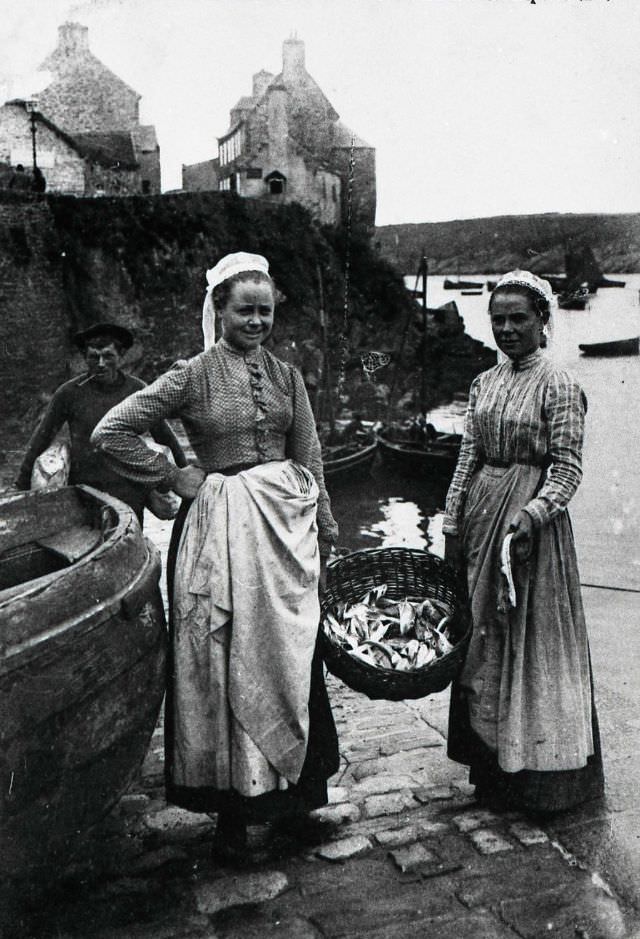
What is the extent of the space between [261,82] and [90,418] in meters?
38.1

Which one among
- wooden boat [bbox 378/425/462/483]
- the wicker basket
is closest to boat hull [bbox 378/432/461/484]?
wooden boat [bbox 378/425/462/483]

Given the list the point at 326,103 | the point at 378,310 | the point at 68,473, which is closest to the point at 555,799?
the point at 68,473

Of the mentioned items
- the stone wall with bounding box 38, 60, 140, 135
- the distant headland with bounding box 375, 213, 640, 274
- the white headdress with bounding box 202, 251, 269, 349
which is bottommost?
the white headdress with bounding box 202, 251, 269, 349

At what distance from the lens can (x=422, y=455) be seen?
2297 centimetres

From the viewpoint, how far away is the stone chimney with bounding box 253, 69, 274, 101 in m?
38.1

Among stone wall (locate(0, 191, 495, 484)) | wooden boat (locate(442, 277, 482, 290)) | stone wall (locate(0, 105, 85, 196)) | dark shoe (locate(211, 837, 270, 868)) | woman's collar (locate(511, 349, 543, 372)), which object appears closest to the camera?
dark shoe (locate(211, 837, 270, 868))

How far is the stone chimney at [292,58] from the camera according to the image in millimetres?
38375

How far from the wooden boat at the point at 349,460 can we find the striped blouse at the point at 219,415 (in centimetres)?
1828

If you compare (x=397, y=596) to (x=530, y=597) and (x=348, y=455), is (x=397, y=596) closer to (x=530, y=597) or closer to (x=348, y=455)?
(x=530, y=597)

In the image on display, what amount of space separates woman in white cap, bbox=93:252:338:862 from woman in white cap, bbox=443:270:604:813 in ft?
2.41

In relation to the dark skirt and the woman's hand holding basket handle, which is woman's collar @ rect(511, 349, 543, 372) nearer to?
the woman's hand holding basket handle

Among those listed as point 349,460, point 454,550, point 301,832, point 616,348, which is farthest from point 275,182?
point 301,832

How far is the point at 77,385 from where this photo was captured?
489cm

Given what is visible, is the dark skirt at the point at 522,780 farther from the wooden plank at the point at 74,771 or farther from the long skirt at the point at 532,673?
the wooden plank at the point at 74,771
